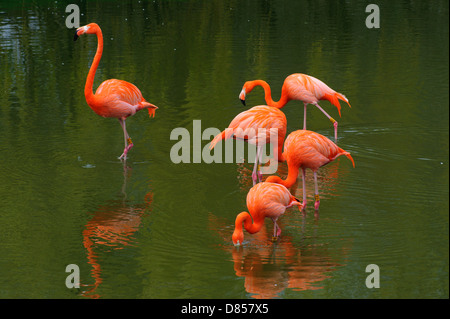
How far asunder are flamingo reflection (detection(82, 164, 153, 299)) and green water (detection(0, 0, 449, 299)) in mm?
19

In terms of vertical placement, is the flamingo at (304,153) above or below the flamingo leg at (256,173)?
above

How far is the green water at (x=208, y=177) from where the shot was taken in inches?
217

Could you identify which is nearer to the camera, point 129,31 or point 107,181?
point 107,181

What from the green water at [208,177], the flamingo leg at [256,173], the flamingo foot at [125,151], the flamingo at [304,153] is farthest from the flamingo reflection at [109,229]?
the flamingo at [304,153]

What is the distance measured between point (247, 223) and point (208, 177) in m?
2.04

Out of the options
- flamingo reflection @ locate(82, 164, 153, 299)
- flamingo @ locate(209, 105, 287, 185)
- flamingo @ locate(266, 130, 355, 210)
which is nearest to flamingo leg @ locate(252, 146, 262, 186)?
flamingo @ locate(209, 105, 287, 185)

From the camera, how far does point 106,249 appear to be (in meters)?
6.01

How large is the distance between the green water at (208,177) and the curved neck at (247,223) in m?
0.19

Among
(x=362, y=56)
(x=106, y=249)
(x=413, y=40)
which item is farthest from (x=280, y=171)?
(x=413, y=40)

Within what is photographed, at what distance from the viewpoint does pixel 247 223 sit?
581 cm

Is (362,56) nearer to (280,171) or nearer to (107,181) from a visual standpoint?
(280,171)

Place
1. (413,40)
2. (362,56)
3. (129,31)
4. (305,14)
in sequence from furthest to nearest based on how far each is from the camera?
(305,14) → (129,31) → (413,40) → (362,56)

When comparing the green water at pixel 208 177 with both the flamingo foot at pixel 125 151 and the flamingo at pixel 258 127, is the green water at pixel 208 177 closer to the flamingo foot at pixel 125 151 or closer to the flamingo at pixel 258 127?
the flamingo foot at pixel 125 151

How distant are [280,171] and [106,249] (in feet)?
8.68
